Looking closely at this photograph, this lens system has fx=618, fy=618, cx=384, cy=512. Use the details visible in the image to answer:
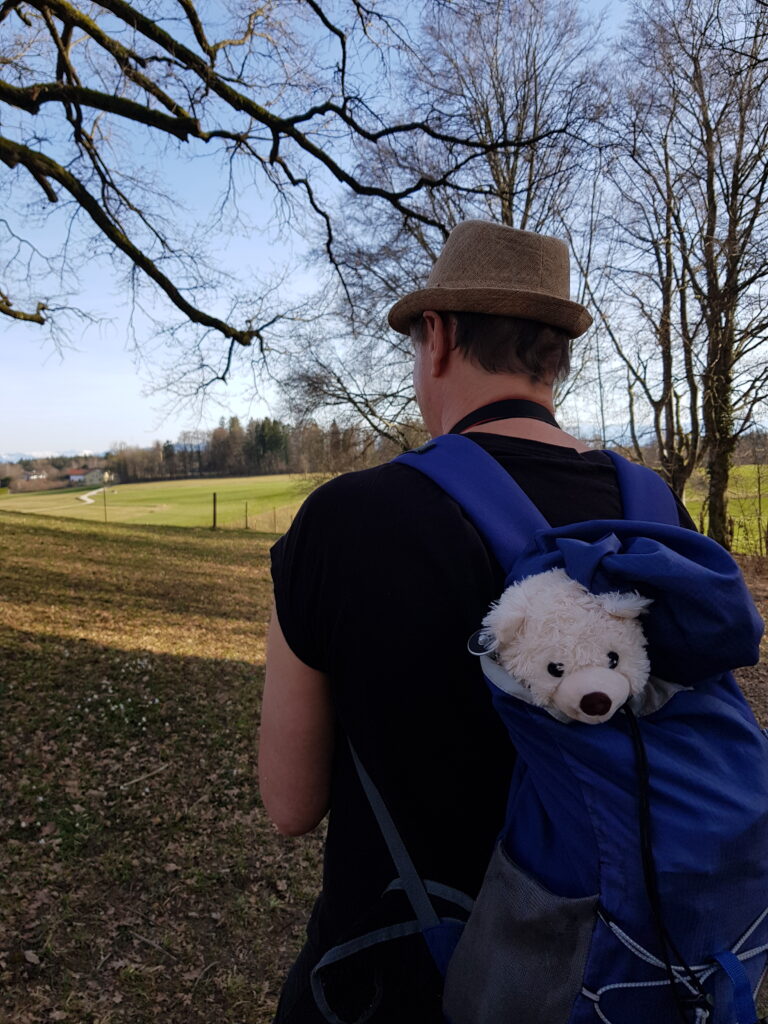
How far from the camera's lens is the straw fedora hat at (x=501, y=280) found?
113 centimetres

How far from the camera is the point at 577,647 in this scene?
2.49 feet

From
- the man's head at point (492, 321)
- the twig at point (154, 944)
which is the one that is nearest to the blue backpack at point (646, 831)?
the man's head at point (492, 321)

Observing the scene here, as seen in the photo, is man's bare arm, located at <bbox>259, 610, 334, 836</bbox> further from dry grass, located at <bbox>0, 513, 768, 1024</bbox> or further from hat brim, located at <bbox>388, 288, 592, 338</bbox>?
dry grass, located at <bbox>0, 513, 768, 1024</bbox>

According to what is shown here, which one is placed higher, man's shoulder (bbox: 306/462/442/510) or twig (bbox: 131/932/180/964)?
man's shoulder (bbox: 306/462/442/510)

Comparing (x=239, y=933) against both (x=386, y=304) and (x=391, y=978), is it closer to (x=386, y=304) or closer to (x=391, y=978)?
(x=391, y=978)

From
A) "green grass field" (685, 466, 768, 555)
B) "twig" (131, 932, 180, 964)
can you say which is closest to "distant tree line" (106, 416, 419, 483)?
"green grass field" (685, 466, 768, 555)

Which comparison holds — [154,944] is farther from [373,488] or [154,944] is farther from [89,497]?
[89,497]

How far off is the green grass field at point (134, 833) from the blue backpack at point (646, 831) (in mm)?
2694

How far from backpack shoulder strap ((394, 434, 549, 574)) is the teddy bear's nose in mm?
228

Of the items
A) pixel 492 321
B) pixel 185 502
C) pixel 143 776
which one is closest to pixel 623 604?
pixel 492 321

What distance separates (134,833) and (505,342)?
4.02m

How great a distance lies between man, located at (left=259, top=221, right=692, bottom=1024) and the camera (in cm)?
92

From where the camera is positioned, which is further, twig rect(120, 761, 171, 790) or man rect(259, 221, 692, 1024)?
twig rect(120, 761, 171, 790)

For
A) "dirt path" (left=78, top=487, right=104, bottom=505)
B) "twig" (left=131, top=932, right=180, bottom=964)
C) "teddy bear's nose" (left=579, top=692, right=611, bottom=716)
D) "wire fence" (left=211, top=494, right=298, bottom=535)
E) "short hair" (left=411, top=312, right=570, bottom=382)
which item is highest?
"short hair" (left=411, top=312, right=570, bottom=382)
